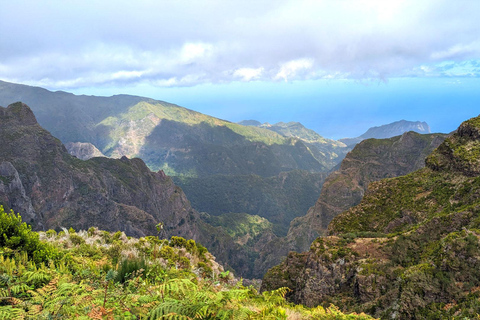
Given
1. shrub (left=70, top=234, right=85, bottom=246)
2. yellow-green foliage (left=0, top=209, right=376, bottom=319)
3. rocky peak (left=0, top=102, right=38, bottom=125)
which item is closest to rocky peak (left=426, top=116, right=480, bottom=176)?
yellow-green foliage (left=0, top=209, right=376, bottom=319)

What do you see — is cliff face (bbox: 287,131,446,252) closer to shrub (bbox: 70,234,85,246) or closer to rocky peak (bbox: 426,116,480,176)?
rocky peak (bbox: 426,116,480,176)

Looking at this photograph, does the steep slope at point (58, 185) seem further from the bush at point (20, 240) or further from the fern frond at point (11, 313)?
the fern frond at point (11, 313)

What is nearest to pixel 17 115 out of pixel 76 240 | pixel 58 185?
pixel 58 185

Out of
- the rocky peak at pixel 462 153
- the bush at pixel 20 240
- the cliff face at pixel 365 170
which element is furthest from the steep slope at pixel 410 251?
the cliff face at pixel 365 170

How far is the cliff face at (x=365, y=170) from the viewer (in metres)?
123

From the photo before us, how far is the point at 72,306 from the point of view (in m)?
5.60

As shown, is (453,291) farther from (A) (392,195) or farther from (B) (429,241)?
(A) (392,195)

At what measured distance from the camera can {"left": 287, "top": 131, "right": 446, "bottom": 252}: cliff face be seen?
122688 mm

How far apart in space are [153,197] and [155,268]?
15947cm

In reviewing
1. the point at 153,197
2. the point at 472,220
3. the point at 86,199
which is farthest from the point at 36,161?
the point at 472,220

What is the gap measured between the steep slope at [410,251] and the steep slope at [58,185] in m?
96.7

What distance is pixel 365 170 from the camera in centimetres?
13000

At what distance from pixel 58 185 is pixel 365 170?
434 feet

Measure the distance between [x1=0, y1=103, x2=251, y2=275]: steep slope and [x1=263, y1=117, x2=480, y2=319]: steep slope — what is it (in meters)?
96.7
